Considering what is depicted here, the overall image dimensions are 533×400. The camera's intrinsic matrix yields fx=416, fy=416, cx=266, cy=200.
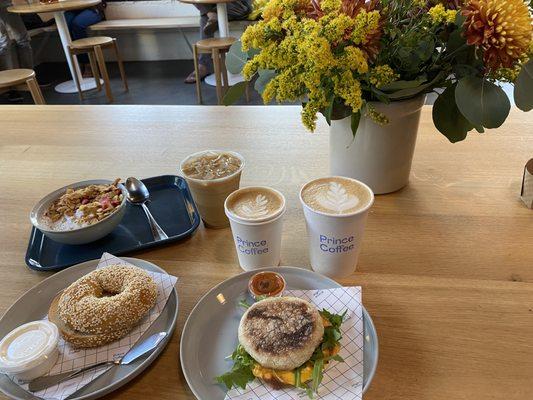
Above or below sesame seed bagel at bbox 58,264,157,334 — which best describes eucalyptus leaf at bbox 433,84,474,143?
above

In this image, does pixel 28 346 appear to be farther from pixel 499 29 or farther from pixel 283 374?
pixel 499 29

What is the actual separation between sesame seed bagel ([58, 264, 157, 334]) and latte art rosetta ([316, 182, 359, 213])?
34 cm

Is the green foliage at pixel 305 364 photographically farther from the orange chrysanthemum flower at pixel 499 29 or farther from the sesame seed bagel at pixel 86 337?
the orange chrysanthemum flower at pixel 499 29

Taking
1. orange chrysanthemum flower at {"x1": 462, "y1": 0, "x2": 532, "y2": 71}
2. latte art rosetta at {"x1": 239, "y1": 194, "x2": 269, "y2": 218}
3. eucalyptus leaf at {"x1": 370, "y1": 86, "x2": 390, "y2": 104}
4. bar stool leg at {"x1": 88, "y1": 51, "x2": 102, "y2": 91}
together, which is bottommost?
bar stool leg at {"x1": 88, "y1": 51, "x2": 102, "y2": 91}

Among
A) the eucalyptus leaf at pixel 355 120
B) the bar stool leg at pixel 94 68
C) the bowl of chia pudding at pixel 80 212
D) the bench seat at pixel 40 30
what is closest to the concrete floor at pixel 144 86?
the bar stool leg at pixel 94 68

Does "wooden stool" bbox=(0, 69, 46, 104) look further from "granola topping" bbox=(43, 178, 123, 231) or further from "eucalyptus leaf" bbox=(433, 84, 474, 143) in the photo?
"eucalyptus leaf" bbox=(433, 84, 474, 143)

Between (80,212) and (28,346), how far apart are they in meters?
0.37

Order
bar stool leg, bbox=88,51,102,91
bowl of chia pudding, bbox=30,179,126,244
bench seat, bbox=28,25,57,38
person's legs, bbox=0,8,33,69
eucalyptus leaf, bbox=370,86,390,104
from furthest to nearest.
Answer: bench seat, bbox=28,25,57,38 → bar stool leg, bbox=88,51,102,91 → person's legs, bbox=0,8,33,69 → bowl of chia pudding, bbox=30,179,126,244 → eucalyptus leaf, bbox=370,86,390,104

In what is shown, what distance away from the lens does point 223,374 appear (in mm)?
623

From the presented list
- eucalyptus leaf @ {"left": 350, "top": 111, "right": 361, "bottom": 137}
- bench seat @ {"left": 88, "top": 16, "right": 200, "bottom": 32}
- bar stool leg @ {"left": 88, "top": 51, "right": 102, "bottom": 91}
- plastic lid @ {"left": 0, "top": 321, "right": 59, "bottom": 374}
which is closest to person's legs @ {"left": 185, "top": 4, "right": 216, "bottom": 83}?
bench seat @ {"left": 88, "top": 16, "right": 200, "bottom": 32}

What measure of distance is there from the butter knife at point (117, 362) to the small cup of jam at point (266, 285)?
17 cm

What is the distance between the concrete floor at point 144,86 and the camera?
4.36m

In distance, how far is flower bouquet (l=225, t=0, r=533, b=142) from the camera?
0.69 m

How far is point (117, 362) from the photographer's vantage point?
0.65 metres
